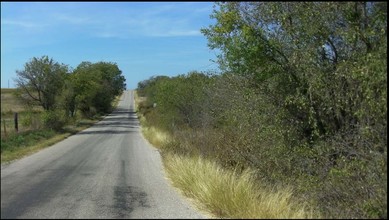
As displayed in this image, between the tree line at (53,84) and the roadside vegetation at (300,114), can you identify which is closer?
the tree line at (53,84)

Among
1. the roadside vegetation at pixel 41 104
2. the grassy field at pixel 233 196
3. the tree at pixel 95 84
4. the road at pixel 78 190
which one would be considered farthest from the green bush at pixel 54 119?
the grassy field at pixel 233 196

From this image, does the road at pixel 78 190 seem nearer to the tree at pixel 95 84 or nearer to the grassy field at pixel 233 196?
the grassy field at pixel 233 196

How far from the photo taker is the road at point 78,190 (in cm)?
548

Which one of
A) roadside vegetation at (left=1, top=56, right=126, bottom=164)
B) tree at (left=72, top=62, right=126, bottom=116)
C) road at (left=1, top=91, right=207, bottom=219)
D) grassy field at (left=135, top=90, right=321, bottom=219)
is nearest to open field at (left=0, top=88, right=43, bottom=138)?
roadside vegetation at (left=1, top=56, right=126, bottom=164)

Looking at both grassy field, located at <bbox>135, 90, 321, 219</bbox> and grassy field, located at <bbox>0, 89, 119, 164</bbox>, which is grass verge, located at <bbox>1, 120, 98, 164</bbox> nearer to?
grassy field, located at <bbox>0, 89, 119, 164</bbox>

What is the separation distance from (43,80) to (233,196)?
3505 mm

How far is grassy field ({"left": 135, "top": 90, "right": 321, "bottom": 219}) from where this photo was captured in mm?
7023

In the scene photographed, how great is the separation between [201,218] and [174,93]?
24.4 m

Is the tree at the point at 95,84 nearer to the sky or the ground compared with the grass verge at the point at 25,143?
nearer to the sky

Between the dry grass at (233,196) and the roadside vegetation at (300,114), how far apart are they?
27mm

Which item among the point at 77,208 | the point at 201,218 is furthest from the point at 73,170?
the point at 201,218

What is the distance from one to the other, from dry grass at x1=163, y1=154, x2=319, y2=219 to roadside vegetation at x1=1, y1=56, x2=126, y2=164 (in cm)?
269

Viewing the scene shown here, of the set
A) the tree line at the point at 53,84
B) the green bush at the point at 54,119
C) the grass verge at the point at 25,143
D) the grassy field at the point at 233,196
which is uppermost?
the tree line at the point at 53,84

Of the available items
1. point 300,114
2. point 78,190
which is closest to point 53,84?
point 78,190
